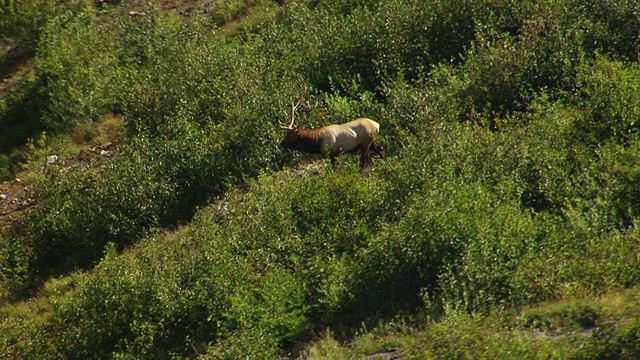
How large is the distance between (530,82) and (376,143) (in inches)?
177

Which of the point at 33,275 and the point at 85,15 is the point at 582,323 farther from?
the point at 85,15

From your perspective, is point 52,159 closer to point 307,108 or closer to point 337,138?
point 307,108

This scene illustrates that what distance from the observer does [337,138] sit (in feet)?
55.7

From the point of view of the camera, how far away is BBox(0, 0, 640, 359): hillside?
1203 centimetres

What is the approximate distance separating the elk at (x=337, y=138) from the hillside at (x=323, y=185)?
1.33 ft

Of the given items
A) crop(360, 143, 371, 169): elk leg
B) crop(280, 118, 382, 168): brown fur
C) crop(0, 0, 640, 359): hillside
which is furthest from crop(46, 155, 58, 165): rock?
crop(360, 143, 371, 169): elk leg

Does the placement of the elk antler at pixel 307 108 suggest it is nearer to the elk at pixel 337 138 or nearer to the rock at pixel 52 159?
the elk at pixel 337 138

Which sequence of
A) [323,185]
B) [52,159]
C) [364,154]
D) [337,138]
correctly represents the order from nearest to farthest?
[323,185], [337,138], [364,154], [52,159]

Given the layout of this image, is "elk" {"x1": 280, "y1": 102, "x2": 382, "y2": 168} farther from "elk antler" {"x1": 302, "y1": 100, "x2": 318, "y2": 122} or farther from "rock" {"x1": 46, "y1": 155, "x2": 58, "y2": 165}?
"rock" {"x1": 46, "y1": 155, "x2": 58, "y2": 165}

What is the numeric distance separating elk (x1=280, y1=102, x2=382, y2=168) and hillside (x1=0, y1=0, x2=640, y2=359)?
405mm

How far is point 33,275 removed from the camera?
60.5ft

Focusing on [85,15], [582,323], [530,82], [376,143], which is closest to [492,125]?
[530,82]

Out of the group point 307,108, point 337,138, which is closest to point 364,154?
point 337,138

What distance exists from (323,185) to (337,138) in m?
1.73
